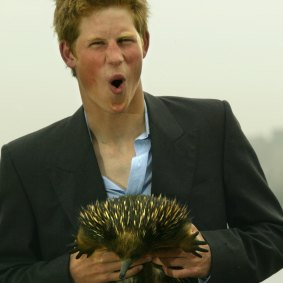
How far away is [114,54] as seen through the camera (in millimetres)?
2576

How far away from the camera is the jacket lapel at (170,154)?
104 inches

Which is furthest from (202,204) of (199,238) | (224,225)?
(199,238)

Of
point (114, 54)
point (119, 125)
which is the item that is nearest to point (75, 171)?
point (119, 125)

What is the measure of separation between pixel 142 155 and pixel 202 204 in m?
0.26

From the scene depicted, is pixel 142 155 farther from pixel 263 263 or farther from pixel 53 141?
pixel 263 263

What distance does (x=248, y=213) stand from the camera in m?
2.68

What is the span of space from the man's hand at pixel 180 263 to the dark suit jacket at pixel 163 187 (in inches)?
9.8

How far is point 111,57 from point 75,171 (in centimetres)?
41

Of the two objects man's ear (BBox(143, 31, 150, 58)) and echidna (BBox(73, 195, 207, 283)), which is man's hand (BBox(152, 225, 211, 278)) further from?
man's ear (BBox(143, 31, 150, 58))

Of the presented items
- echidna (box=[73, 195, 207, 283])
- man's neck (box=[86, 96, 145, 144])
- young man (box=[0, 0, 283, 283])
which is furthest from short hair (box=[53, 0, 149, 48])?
echidna (box=[73, 195, 207, 283])

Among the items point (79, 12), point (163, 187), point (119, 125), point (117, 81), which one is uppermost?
point (79, 12)

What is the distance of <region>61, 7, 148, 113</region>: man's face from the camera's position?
2.59 meters

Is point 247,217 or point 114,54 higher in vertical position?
point 114,54

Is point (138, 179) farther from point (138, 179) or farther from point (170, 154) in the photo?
point (170, 154)
